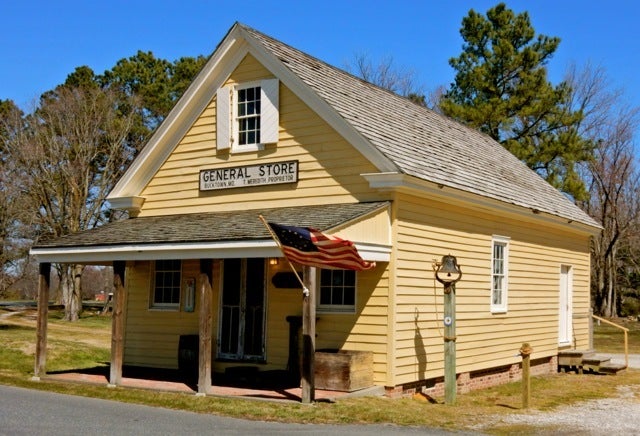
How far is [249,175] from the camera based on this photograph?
1599 centimetres

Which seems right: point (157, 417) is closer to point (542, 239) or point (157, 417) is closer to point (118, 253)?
point (118, 253)

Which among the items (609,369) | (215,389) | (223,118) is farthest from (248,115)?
(609,369)

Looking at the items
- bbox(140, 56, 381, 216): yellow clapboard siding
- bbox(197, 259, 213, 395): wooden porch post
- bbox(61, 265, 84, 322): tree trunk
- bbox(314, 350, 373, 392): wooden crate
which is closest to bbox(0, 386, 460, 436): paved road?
bbox(197, 259, 213, 395): wooden porch post

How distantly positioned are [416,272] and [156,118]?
32.5 m

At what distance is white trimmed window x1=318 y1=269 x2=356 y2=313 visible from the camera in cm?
1427

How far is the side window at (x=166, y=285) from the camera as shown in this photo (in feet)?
55.3

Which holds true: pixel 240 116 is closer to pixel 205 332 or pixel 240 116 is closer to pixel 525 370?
pixel 205 332

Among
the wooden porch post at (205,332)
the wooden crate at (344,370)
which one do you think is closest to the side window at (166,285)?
the wooden porch post at (205,332)

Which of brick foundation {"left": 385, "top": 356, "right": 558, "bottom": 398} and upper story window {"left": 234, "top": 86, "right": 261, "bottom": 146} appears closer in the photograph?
brick foundation {"left": 385, "top": 356, "right": 558, "bottom": 398}

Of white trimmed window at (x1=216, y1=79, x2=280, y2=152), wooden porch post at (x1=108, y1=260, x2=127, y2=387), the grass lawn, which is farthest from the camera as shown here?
white trimmed window at (x1=216, y1=79, x2=280, y2=152)

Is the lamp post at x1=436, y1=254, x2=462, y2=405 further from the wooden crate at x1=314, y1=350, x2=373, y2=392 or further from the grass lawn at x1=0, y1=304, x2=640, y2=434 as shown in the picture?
the wooden crate at x1=314, y1=350, x2=373, y2=392

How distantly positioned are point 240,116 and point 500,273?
673 centimetres

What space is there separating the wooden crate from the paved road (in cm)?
214

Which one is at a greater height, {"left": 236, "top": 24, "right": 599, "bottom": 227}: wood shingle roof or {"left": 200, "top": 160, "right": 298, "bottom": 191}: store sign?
{"left": 236, "top": 24, "right": 599, "bottom": 227}: wood shingle roof
